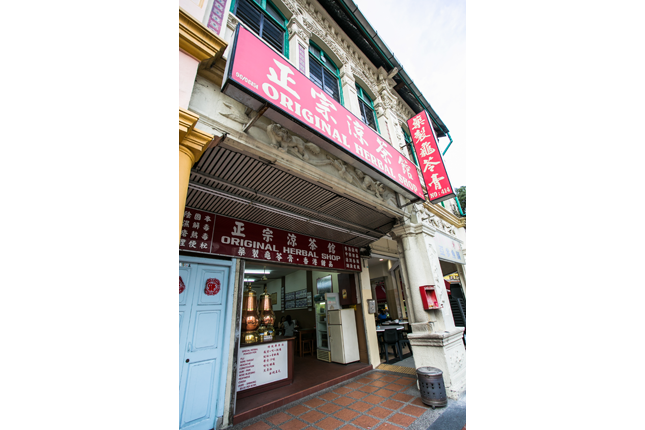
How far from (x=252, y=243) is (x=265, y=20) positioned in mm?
4495

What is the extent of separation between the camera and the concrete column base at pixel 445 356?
394 cm

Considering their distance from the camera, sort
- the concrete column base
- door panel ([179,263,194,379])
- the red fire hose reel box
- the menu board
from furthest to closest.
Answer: the menu board → the red fire hose reel box → the concrete column base → door panel ([179,263,194,379])

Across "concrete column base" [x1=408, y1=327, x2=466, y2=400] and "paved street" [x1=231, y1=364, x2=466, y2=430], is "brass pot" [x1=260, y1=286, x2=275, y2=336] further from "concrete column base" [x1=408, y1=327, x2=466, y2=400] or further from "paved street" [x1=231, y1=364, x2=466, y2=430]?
"concrete column base" [x1=408, y1=327, x2=466, y2=400]

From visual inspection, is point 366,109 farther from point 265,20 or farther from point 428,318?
point 428,318

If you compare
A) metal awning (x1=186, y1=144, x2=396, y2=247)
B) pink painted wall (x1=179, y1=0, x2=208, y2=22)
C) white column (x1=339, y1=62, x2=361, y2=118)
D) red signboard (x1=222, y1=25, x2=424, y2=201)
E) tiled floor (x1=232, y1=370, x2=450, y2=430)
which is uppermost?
white column (x1=339, y1=62, x2=361, y2=118)

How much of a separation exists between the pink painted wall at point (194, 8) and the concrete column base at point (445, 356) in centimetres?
594

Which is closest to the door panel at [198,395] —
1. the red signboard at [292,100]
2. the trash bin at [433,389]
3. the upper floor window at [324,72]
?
the trash bin at [433,389]

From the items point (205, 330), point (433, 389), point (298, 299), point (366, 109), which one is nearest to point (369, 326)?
point (433, 389)

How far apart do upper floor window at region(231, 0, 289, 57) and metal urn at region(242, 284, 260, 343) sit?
517cm

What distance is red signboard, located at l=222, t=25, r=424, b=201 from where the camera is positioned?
2203 millimetres

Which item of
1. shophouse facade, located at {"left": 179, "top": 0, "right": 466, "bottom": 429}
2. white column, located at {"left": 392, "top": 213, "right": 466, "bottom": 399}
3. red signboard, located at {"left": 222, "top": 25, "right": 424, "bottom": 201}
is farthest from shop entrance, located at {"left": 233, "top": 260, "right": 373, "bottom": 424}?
red signboard, located at {"left": 222, "top": 25, "right": 424, "bottom": 201}

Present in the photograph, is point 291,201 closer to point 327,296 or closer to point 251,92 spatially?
point 251,92

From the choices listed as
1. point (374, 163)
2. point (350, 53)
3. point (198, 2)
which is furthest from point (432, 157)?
point (198, 2)

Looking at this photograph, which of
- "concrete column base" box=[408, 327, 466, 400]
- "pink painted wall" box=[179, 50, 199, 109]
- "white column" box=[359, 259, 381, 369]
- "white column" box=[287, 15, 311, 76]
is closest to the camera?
"pink painted wall" box=[179, 50, 199, 109]
